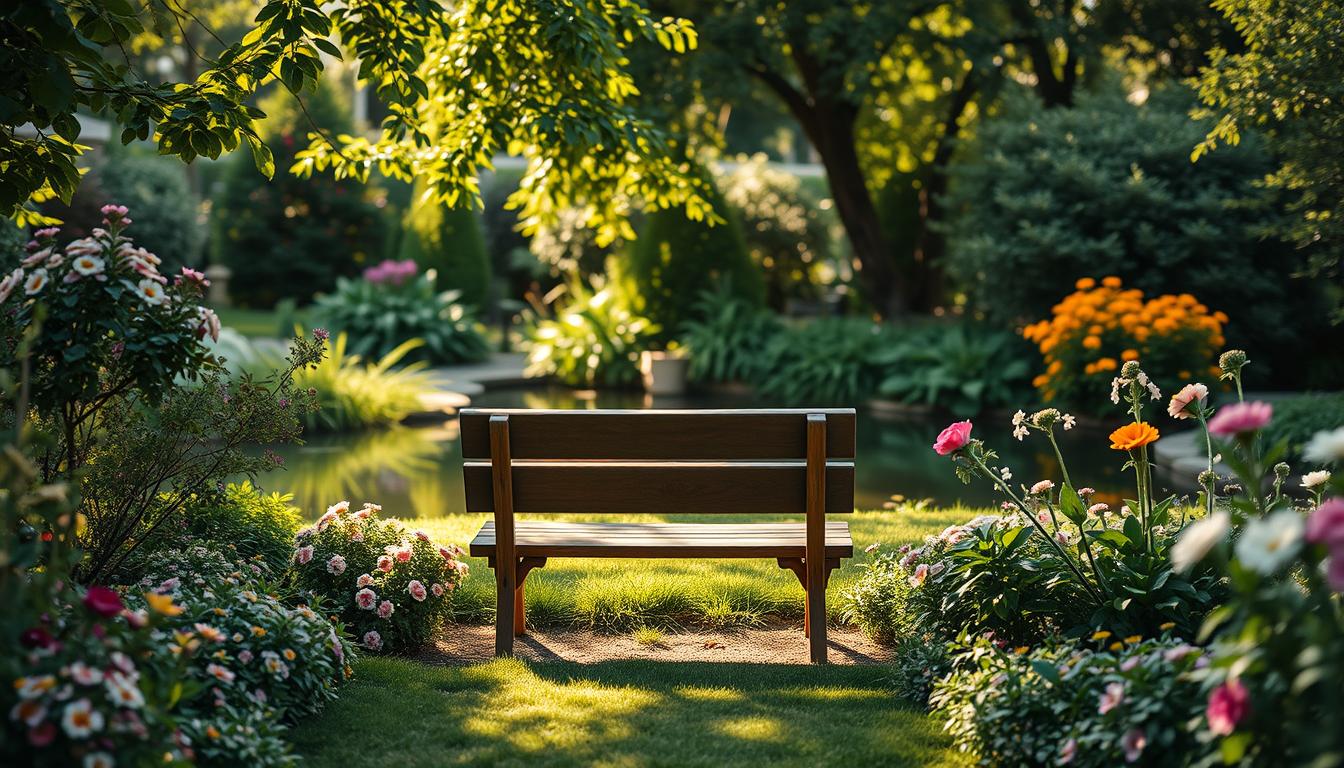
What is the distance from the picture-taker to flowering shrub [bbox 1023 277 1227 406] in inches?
449

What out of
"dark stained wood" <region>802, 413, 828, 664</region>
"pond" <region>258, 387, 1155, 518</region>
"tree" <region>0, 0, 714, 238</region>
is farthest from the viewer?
"pond" <region>258, 387, 1155, 518</region>

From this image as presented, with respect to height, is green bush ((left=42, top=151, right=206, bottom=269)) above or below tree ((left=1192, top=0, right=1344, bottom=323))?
above

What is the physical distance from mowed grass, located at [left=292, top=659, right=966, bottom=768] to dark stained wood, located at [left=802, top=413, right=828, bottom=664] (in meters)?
0.16

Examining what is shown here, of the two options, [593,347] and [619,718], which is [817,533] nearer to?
[619,718]

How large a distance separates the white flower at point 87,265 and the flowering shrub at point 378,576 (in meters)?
1.39

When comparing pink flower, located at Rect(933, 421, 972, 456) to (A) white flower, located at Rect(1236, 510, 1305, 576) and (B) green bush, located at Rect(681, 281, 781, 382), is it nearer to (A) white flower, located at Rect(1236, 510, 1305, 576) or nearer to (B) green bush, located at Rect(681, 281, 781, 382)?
(A) white flower, located at Rect(1236, 510, 1305, 576)

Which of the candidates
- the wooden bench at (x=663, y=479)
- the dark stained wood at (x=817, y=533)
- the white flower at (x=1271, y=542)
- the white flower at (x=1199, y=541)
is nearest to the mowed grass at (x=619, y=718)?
the dark stained wood at (x=817, y=533)

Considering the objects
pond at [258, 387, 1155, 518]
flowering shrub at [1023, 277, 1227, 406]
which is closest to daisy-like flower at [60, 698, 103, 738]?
pond at [258, 387, 1155, 518]

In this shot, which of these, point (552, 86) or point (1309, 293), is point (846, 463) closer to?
point (552, 86)

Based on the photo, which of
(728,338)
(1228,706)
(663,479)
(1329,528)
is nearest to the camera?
(1329,528)

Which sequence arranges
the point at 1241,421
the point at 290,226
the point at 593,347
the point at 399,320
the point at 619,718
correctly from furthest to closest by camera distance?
the point at 290,226, the point at 399,320, the point at 593,347, the point at 619,718, the point at 1241,421

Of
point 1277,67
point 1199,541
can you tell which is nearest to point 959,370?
point 1277,67

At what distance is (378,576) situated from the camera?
187 inches

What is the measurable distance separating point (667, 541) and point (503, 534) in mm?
584
